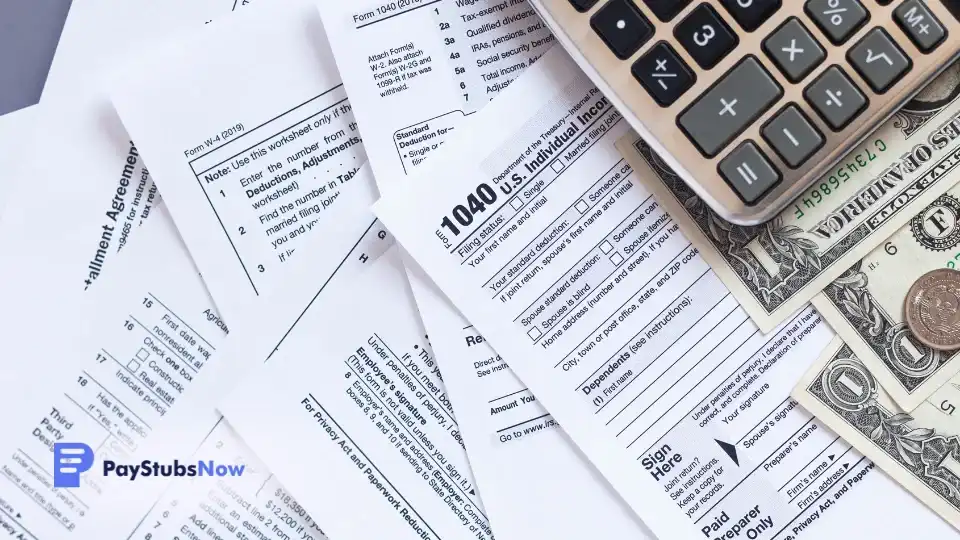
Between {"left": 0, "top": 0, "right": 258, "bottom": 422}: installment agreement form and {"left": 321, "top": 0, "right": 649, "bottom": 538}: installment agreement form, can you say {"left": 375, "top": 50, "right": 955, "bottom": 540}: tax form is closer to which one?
{"left": 321, "top": 0, "right": 649, "bottom": 538}: installment agreement form

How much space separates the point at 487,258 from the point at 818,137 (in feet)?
0.48

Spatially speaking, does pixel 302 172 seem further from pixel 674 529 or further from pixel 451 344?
pixel 674 529

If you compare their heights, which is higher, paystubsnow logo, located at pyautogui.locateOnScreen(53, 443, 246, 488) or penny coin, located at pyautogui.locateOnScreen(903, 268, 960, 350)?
paystubsnow logo, located at pyautogui.locateOnScreen(53, 443, 246, 488)

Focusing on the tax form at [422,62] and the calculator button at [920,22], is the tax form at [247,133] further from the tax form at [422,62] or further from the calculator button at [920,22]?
the calculator button at [920,22]

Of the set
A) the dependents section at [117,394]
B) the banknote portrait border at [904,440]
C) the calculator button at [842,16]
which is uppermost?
the dependents section at [117,394]

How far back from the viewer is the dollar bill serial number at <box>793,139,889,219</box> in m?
0.35

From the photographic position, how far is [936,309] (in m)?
0.35

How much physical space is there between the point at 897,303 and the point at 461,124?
21 cm

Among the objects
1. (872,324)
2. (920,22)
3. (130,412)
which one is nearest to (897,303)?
(872,324)

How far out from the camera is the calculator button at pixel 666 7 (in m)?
0.32

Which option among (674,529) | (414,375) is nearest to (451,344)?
(414,375)

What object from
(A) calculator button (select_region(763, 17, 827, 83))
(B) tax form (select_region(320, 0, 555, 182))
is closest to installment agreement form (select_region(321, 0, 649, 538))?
(B) tax form (select_region(320, 0, 555, 182))

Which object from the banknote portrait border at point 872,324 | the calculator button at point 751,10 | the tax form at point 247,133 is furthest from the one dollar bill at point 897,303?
the tax form at point 247,133

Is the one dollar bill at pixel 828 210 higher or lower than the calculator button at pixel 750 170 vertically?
lower
